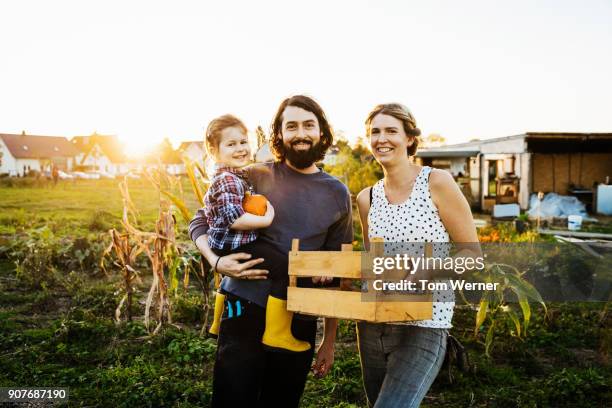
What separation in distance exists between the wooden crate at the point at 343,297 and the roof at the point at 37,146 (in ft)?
207

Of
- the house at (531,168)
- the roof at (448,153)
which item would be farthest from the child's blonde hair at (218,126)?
the roof at (448,153)

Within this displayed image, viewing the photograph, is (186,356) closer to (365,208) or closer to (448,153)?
(365,208)

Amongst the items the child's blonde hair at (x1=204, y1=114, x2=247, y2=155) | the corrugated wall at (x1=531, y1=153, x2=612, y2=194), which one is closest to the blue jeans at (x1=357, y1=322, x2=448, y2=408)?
the child's blonde hair at (x1=204, y1=114, x2=247, y2=155)

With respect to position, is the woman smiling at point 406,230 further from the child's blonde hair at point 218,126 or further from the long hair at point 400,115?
the child's blonde hair at point 218,126

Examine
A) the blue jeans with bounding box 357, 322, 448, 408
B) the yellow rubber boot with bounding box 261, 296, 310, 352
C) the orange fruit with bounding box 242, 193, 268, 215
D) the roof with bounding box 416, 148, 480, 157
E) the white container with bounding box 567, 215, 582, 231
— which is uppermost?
the roof with bounding box 416, 148, 480, 157

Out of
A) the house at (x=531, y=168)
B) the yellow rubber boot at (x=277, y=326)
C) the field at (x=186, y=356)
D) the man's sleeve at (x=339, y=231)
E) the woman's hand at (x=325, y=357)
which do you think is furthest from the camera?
the house at (x=531, y=168)

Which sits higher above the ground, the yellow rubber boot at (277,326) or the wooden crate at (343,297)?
the wooden crate at (343,297)

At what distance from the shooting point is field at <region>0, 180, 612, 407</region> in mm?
3818

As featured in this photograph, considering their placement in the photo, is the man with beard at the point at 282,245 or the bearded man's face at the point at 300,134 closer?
the man with beard at the point at 282,245

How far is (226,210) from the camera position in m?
2.33

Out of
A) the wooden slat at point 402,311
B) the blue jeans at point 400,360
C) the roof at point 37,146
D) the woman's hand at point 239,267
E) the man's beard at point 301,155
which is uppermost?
the roof at point 37,146

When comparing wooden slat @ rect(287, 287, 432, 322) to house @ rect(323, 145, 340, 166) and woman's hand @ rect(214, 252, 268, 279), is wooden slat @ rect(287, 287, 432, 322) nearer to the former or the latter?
woman's hand @ rect(214, 252, 268, 279)

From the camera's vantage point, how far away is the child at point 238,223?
219cm

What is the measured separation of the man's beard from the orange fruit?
232 millimetres
